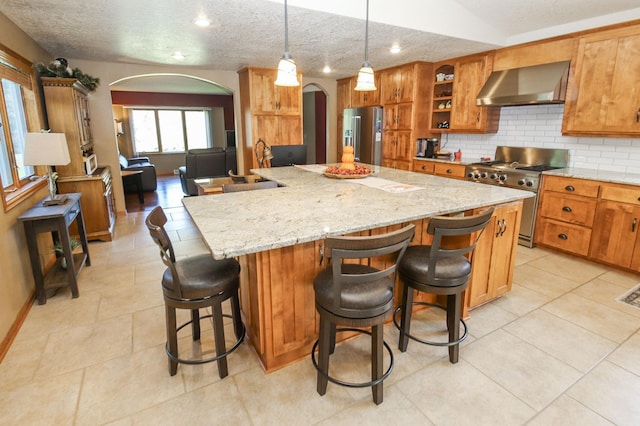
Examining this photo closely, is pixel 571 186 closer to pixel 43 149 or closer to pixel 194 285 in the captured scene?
pixel 194 285

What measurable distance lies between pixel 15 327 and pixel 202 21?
2.89 m

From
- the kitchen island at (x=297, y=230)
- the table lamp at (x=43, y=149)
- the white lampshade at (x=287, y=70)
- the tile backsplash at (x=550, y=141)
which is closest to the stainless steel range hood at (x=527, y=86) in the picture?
the tile backsplash at (x=550, y=141)

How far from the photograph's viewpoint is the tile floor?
168 cm

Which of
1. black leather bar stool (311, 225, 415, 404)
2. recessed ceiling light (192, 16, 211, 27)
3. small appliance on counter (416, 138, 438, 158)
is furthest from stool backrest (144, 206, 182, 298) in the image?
small appliance on counter (416, 138, 438, 158)

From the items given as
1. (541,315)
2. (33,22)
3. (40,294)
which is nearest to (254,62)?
(33,22)

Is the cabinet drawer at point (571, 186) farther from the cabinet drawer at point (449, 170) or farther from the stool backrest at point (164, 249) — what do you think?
the stool backrest at point (164, 249)

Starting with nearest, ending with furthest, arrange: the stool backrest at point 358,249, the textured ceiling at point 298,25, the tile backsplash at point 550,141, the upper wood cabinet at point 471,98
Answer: the stool backrest at point 358,249 → the textured ceiling at point 298,25 → the tile backsplash at point 550,141 → the upper wood cabinet at point 471,98

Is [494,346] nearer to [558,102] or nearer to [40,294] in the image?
[558,102]

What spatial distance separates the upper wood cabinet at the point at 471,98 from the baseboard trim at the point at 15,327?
205 inches

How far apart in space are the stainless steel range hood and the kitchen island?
6.42 feet

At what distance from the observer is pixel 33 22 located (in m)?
3.21

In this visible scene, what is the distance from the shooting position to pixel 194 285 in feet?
5.62

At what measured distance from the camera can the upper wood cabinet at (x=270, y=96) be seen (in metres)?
5.57

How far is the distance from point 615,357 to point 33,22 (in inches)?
211
